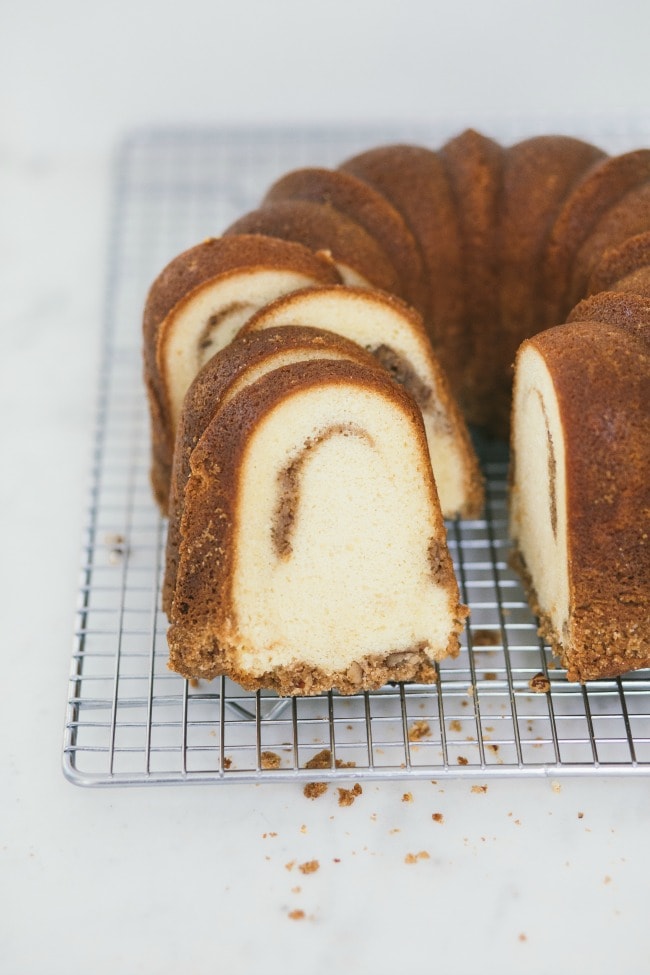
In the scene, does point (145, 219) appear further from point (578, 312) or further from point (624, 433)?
point (624, 433)

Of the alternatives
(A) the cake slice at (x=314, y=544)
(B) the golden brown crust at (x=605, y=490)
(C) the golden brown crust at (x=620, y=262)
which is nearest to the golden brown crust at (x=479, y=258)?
(C) the golden brown crust at (x=620, y=262)

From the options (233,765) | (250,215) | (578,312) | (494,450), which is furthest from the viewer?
(494,450)

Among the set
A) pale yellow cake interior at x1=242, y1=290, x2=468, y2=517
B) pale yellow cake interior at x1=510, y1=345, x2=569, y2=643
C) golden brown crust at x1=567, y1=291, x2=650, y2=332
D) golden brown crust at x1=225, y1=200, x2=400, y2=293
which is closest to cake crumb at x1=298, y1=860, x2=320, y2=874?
pale yellow cake interior at x1=510, y1=345, x2=569, y2=643

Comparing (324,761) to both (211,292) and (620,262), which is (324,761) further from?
(620,262)

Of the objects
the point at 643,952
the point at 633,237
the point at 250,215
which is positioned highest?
the point at 250,215

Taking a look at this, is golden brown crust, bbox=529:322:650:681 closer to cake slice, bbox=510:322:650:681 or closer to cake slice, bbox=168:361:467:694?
cake slice, bbox=510:322:650:681

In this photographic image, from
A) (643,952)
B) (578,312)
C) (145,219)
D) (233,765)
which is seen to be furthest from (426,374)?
(145,219)

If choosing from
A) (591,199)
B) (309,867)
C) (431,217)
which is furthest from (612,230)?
(309,867)
